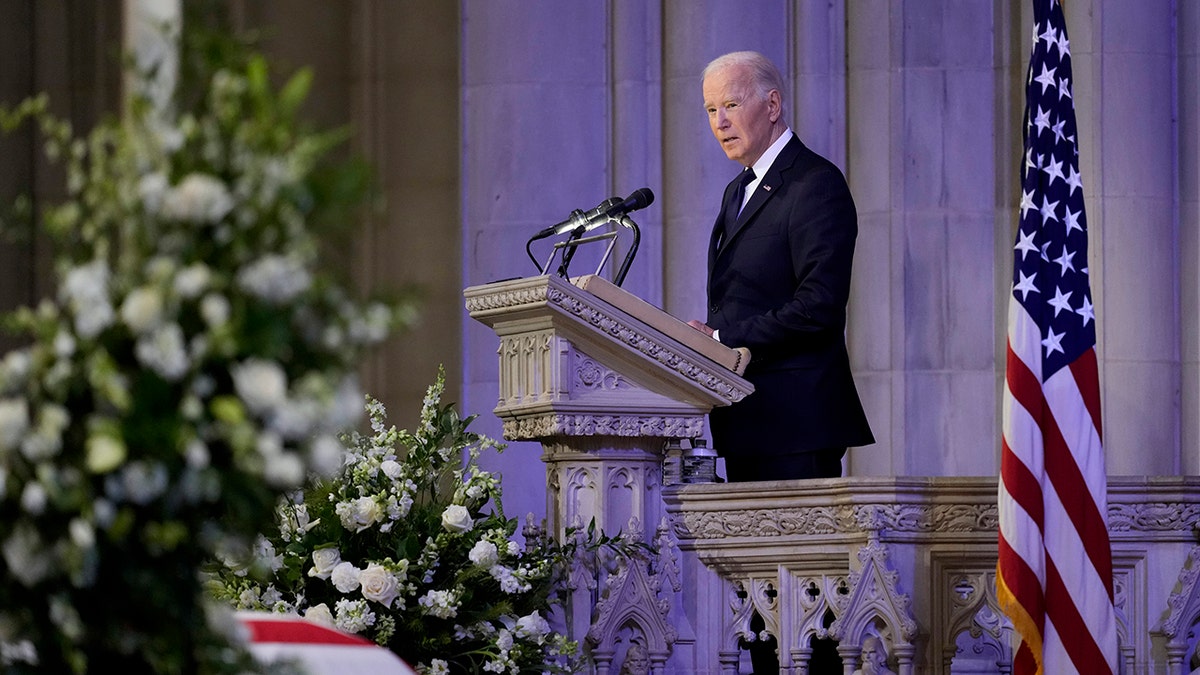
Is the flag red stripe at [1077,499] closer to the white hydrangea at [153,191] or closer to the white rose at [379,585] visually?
the white rose at [379,585]

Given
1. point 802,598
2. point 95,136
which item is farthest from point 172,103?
point 802,598

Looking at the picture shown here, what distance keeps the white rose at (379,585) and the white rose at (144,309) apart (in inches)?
106

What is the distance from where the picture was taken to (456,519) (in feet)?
15.5

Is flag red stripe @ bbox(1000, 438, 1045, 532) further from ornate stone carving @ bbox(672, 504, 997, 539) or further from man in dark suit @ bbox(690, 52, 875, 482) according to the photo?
man in dark suit @ bbox(690, 52, 875, 482)

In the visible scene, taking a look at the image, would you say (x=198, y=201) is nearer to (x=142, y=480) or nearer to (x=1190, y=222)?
(x=142, y=480)

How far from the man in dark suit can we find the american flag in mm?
465

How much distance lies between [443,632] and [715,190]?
3899mm

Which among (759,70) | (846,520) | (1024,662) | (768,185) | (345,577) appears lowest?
(1024,662)

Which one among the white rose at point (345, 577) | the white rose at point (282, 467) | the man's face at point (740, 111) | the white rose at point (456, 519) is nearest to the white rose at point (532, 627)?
the white rose at point (456, 519)

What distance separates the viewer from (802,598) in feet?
15.9

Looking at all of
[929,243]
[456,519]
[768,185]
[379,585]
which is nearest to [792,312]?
[768,185]

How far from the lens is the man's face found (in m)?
5.30

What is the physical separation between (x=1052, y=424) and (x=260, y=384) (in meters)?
3.30

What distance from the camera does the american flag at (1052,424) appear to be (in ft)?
15.2
